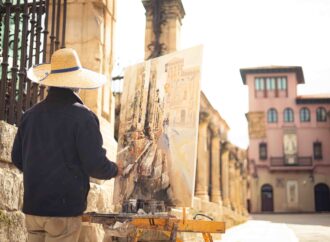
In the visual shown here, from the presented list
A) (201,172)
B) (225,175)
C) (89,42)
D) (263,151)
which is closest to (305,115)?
(263,151)

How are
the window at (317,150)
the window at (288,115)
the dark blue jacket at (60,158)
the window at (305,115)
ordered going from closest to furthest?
1. the dark blue jacket at (60,158)
2. the window at (317,150)
3. the window at (305,115)
4. the window at (288,115)

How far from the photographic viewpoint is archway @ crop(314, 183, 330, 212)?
44.8 metres

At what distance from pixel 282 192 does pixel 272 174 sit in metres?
1.93

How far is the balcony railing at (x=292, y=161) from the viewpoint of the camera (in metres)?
46.0

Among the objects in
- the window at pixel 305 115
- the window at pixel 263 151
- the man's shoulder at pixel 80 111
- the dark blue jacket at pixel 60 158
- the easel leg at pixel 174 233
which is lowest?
the easel leg at pixel 174 233

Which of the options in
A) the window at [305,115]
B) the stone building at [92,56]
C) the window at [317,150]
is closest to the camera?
the stone building at [92,56]

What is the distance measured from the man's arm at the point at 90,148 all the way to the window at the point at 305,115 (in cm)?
4619

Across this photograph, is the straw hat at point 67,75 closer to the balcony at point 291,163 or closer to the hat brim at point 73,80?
the hat brim at point 73,80

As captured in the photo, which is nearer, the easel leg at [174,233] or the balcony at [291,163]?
the easel leg at [174,233]

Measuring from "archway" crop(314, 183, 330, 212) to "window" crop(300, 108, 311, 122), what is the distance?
19.9 feet

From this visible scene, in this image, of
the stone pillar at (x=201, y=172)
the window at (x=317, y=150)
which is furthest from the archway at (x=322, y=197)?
the stone pillar at (x=201, y=172)

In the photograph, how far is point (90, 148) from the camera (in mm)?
2748

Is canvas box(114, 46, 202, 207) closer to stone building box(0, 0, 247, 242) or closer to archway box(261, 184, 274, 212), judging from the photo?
stone building box(0, 0, 247, 242)

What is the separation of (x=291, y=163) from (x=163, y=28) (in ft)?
127
